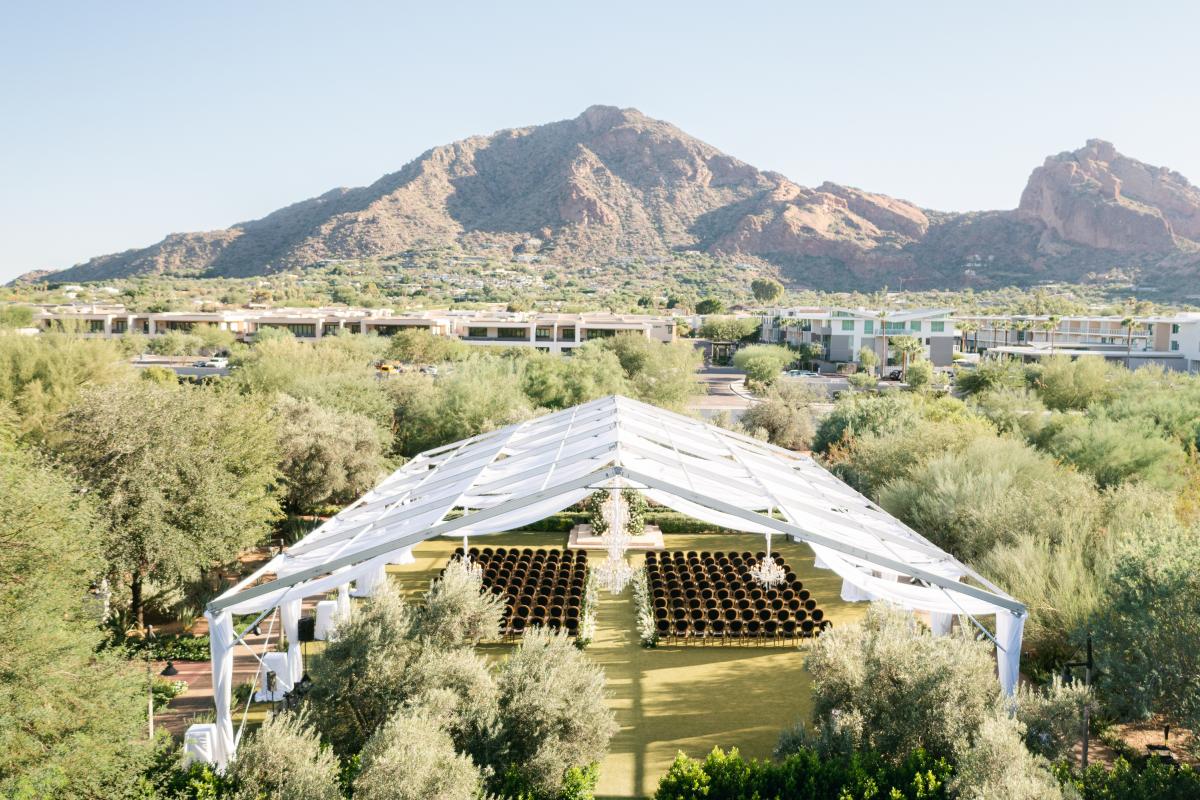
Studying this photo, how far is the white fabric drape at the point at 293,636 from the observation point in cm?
1255

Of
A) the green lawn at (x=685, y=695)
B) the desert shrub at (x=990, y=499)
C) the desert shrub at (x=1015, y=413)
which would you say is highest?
the desert shrub at (x=1015, y=413)

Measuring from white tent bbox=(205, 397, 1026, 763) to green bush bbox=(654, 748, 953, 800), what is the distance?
2.41m

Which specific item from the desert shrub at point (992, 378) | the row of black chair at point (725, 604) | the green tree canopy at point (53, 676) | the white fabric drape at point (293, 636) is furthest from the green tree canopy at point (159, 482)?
the desert shrub at point (992, 378)

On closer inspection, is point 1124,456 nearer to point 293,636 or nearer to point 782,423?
point 782,423

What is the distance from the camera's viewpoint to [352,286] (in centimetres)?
10494

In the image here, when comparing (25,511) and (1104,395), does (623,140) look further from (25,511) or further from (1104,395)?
(25,511)

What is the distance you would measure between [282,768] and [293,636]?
19.5ft

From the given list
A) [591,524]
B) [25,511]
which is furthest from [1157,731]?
[25,511]

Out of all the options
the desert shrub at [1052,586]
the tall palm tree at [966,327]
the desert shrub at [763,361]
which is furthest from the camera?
the tall palm tree at [966,327]

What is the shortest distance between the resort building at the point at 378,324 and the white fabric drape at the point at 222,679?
5062 cm

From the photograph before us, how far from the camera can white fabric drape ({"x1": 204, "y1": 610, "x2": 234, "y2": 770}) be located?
32.4ft

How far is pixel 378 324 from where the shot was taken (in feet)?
216

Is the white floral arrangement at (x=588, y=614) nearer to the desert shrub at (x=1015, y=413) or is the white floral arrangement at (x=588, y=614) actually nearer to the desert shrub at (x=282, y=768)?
the desert shrub at (x=282, y=768)

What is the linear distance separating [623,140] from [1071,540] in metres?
161
